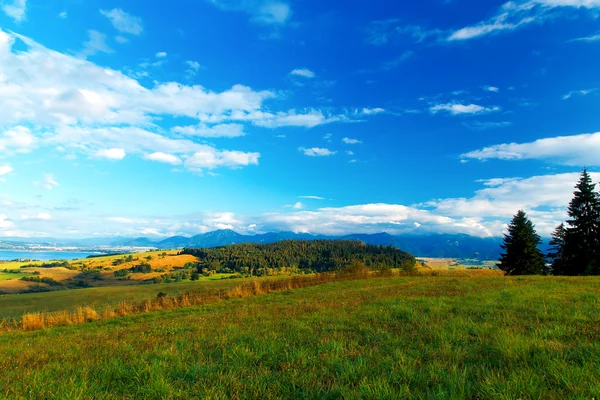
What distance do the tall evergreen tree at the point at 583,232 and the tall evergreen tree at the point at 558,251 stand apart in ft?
2.32

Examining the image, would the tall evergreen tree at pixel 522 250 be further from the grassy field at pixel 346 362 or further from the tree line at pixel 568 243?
the grassy field at pixel 346 362

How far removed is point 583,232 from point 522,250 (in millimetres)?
8204

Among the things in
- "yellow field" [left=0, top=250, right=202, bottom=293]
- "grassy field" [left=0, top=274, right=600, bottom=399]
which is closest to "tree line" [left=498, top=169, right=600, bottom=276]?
"grassy field" [left=0, top=274, right=600, bottom=399]

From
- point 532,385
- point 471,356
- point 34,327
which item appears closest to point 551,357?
point 471,356

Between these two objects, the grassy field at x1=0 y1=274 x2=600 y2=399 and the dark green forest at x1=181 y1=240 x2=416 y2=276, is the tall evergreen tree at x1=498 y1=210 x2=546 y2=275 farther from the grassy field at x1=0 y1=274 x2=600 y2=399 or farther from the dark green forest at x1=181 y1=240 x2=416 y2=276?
the grassy field at x1=0 y1=274 x2=600 y2=399

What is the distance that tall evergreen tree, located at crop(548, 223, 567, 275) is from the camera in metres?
47.1

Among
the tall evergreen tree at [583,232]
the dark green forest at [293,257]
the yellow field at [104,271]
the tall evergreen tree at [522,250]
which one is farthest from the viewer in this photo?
the dark green forest at [293,257]

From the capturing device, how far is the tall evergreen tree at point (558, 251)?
47125 millimetres

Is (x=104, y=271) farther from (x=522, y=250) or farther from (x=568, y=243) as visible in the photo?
(x=568, y=243)

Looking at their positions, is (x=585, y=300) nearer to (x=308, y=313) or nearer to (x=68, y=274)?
(x=308, y=313)

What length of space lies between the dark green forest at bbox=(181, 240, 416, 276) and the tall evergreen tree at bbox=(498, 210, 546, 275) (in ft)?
121

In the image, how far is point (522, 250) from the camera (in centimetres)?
5019

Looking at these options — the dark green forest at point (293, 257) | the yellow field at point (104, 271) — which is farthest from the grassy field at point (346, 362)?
the dark green forest at point (293, 257)

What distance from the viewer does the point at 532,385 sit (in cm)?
418
